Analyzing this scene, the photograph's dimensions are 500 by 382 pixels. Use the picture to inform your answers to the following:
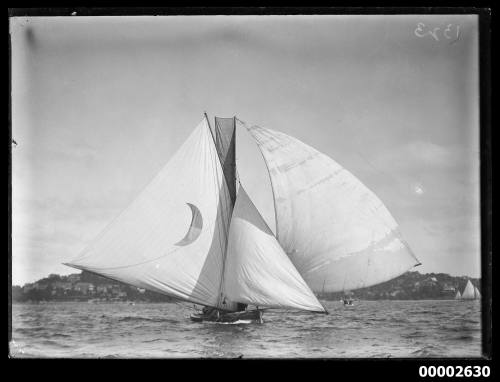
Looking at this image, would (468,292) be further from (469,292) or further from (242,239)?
(242,239)

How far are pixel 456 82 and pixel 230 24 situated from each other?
120 inches

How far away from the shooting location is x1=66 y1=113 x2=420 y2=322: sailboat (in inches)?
487

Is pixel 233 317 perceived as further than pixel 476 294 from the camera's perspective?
Yes

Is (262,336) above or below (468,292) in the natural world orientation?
below

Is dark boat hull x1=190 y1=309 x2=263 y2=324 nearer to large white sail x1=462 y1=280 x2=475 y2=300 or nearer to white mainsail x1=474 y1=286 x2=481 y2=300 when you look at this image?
large white sail x1=462 y1=280 x2=475 y2=300

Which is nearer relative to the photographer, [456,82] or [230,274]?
[456,82]

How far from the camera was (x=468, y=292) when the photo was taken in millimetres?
11750

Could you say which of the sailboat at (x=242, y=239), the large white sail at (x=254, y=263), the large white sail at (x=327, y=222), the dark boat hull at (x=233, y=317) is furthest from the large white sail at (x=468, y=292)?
the dark boat hull at (x=233, y=317)

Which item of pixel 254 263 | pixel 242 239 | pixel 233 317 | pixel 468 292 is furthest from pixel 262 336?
pixel 468 292

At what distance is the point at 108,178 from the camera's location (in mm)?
12039

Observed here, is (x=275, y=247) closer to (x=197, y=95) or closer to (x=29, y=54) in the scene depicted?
(x=197, y=95)

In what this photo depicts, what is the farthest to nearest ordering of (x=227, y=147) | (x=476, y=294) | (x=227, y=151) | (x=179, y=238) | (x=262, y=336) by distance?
(x=227, y=151) < (x=179, y=238) < (x=227, y=147) < (x=262, y=336) < (x=476, y=294)

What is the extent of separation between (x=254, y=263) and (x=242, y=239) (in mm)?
378
